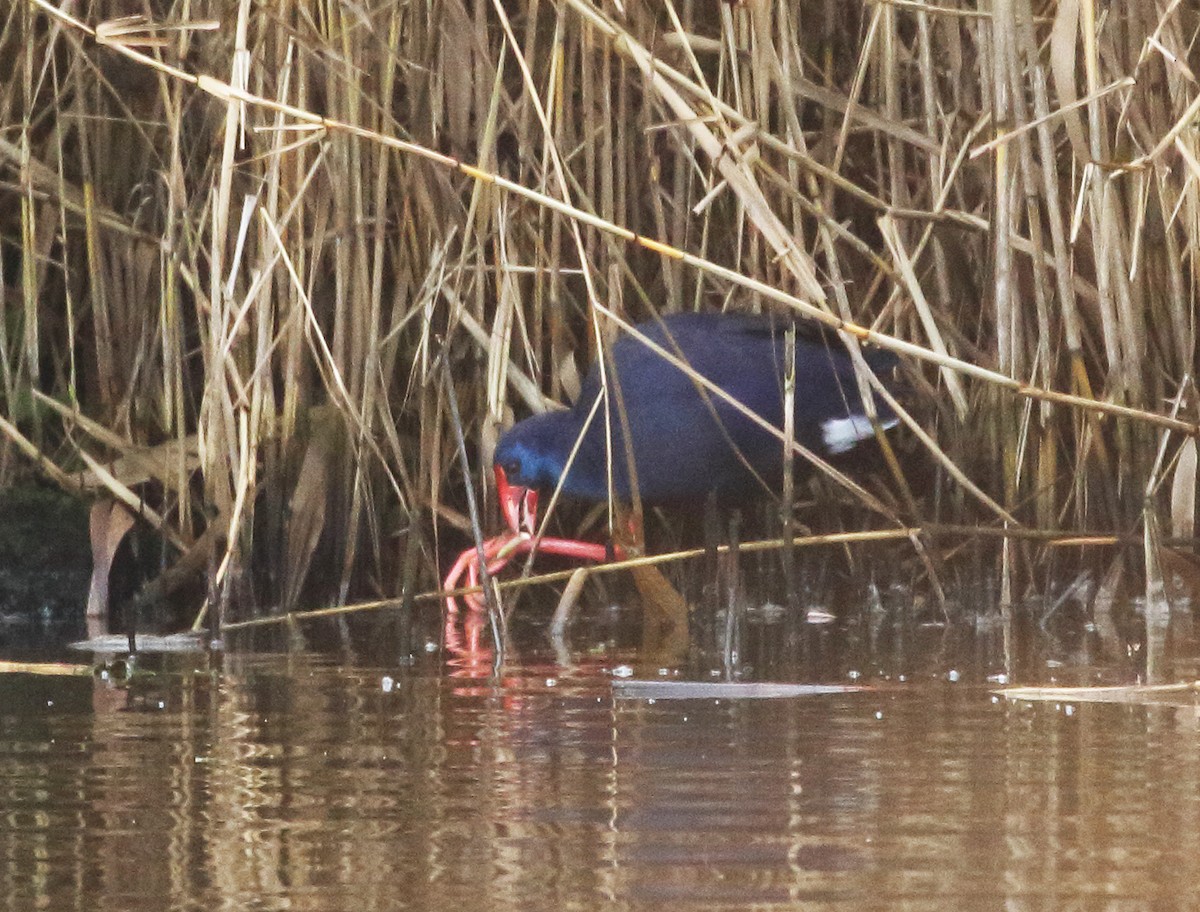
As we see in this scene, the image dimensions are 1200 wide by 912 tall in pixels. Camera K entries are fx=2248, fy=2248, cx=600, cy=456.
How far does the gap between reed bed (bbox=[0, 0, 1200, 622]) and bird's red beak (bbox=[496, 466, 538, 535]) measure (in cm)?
4

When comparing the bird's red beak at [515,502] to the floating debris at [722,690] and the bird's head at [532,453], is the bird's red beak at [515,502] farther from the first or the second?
the floating debris at [722,690]

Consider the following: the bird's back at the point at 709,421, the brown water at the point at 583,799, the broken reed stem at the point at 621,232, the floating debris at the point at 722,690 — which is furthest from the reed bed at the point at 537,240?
the brown water at the point at 583,799

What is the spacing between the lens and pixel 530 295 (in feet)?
15.0

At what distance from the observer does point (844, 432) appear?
15.2 feet

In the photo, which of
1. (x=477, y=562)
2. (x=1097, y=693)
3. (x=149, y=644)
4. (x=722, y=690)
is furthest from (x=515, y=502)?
(x=1097, y=693)

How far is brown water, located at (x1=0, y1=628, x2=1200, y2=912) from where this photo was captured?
6.03 ft

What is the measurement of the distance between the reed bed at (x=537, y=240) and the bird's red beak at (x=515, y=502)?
44 mm

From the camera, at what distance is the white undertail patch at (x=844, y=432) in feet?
15.1

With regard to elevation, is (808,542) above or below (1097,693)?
above

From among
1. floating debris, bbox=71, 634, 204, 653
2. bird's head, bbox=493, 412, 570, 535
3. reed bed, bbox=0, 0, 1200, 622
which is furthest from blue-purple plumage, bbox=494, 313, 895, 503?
floating debris, bbox=71, 634, 204, 653

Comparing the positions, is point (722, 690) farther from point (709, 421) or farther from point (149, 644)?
point (709, 421)

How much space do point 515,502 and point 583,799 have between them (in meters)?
2.49

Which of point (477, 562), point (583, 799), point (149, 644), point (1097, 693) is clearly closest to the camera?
point (583, 799)

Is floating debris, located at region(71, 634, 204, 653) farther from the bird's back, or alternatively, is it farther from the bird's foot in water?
the bird's back
